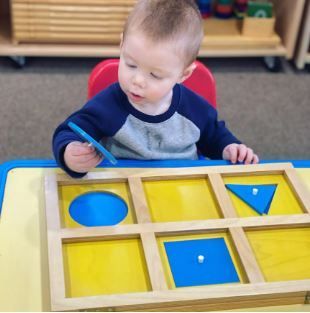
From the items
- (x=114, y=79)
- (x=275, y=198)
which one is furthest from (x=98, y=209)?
(x=114, y=79)

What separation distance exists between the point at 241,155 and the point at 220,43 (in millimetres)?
1286

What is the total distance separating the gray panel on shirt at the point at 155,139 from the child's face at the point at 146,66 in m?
0.09

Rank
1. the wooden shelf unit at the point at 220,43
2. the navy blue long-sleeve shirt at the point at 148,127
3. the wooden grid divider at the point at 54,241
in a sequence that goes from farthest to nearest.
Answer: the wooden shelf unit at the point at 220,43
the navy blue long-sleeve shirt at the point at 148,127
the wooden grid divider at the point at 54,241

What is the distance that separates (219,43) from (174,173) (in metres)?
1.38

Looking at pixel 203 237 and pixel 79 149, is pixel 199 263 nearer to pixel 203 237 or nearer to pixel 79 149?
pixel 203 237

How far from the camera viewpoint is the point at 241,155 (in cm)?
85

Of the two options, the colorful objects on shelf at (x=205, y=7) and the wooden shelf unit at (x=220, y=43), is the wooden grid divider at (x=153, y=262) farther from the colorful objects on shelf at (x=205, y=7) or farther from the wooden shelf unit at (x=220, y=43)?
the colorful objects on shelf at (x=205, y=7)

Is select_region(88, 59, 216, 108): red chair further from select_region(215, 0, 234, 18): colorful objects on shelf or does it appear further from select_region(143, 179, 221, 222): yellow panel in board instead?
select_region(215, 0, 234, 18): colorful objects on shelf

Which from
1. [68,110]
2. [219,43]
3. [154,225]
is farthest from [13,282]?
[219,43]

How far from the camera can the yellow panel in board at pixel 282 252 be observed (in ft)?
2.06

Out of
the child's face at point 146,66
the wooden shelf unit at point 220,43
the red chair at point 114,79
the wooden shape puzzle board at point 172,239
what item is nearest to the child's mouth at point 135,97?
the child's face at point 146,66

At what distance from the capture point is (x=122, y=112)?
846 millimetres

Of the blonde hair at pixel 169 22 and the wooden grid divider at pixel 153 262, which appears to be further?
the blonde hair at pixel 169 22

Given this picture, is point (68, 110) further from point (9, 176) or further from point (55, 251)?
point (55, 251)
